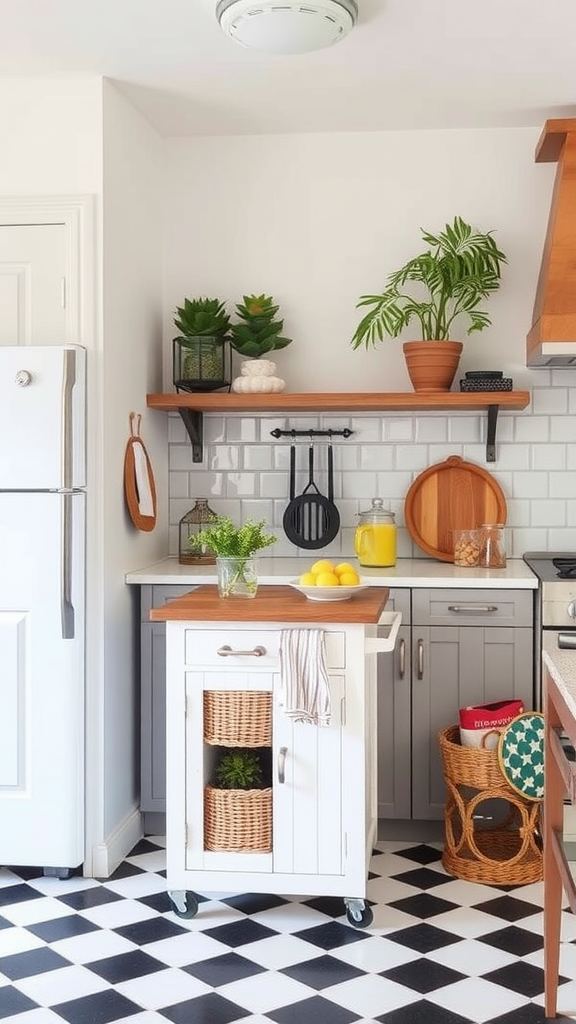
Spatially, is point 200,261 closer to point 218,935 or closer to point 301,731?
point 301,731

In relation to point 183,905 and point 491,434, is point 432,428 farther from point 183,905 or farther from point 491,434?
point 183,905

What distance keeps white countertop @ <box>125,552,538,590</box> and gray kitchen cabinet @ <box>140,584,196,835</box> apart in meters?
0.08

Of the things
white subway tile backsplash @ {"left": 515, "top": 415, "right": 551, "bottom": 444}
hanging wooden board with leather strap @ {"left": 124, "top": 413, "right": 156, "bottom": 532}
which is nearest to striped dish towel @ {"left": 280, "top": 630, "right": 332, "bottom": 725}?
hanging wooden board with leather strap @ {"left": 124, "top": 413, "right": 156, "bottom": 532}

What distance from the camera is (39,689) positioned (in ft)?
11.4

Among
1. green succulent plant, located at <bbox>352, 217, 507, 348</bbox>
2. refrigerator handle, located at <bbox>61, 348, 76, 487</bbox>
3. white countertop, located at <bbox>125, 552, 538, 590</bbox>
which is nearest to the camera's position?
refrigerator handle, located at <bbox>61, 348, 76, 487</bbox>

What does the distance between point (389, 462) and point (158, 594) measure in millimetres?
1092

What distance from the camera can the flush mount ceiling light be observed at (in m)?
2.94

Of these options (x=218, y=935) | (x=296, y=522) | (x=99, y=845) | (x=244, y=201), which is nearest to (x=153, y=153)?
(x=244, y=201)

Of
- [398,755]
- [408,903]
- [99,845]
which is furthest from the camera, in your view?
[398,755]

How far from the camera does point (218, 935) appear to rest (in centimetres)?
307

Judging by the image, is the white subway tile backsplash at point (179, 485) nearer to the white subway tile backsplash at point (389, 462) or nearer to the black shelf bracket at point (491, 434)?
the white subway tile backsplash at point (389, 462)

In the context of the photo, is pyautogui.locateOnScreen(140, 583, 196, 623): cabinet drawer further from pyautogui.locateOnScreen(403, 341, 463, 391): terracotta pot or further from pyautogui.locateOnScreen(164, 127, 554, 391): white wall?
pyautogui.locateOnScreen(403, 341, 463, 391): terracotta pot

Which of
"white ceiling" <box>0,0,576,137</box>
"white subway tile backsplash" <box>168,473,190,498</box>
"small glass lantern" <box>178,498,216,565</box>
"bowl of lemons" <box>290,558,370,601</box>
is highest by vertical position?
"white ceiling" <box>0,0,576,137</box>

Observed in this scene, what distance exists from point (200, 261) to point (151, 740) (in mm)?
1863
